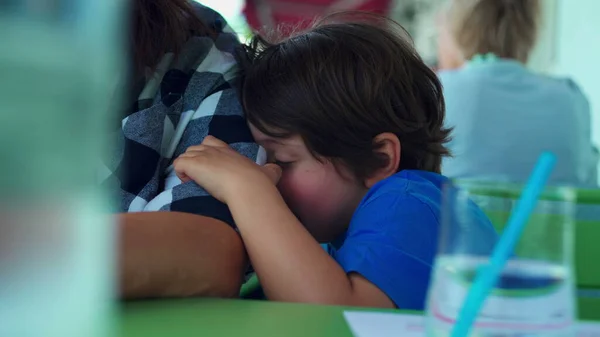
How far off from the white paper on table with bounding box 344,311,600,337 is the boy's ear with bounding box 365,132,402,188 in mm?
626

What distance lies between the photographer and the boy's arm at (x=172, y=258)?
558 mm

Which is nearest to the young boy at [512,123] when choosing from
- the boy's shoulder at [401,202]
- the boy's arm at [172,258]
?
the boy's shoulder at [401,202]

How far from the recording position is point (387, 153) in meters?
1.16

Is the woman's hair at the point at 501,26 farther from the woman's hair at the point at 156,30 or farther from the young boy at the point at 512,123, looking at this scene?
the woman's hair at the point at 156,30

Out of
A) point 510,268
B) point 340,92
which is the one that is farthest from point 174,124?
point 510,268

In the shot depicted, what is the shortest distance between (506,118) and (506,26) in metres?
0.42

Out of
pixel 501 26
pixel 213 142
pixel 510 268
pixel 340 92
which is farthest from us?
pixel 501 26

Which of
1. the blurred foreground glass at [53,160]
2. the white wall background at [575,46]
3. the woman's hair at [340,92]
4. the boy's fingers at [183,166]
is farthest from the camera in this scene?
the white wall background at [575,46]

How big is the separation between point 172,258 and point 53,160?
408 mm

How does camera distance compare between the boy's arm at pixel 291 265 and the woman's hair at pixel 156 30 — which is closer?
the boy's arm at pixel 291 265

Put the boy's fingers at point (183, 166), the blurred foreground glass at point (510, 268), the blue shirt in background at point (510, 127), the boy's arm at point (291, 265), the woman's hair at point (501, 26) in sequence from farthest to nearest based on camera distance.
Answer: the woman's hair at point (501, 26)
the blue shirt in background at point (510, 127)
the boy's fingers at point (183, 166)
the boy's arm at point (291, 265)
the blurred foreground glass at point (510, 268)

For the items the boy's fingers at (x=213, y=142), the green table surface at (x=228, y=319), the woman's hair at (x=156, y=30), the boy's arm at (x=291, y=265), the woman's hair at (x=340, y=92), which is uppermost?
the woman's hair at (x=156, y=30)

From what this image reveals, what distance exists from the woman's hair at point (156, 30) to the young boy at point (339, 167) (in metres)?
0.12

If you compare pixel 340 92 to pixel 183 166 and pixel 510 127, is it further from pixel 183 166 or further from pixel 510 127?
pixel 510 127
